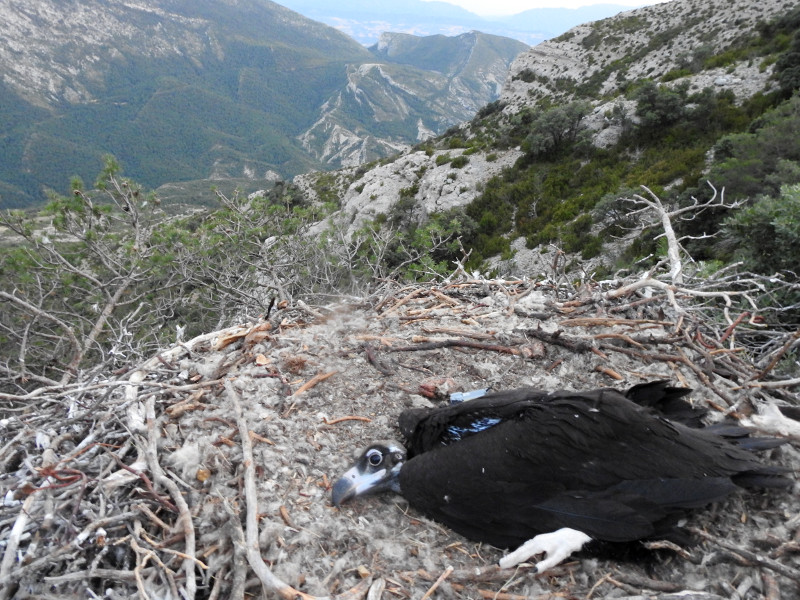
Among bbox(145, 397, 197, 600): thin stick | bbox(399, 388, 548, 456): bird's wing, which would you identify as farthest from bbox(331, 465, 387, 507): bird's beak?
bbox(145, 397, 197, 600): thin stick

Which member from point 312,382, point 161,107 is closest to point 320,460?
point 312,382

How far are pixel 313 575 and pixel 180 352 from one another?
6.72ft

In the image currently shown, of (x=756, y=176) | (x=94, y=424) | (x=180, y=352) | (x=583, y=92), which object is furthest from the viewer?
(x=583, y=92)

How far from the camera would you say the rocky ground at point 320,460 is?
5.74 feet

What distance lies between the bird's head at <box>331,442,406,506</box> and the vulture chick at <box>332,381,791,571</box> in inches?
1.2

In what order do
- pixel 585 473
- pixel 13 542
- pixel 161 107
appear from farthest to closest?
1. pixel 161 107
2. pixel 585 473
3. pixel 13 542

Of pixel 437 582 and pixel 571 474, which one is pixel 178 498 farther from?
pixel 571 474

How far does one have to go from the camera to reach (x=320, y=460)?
2396 millimetres

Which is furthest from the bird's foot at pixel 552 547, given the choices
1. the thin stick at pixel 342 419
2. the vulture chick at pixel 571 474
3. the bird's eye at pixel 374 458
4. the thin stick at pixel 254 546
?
the thin stick at pixel 342 419

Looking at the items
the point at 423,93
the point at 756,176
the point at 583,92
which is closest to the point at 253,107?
the point at 423,93

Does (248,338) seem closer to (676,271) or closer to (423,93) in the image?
(676,271)

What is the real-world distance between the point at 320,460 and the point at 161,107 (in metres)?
198

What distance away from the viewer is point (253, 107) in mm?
183750

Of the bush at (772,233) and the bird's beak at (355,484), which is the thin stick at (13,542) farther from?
the bush at (772,233)
